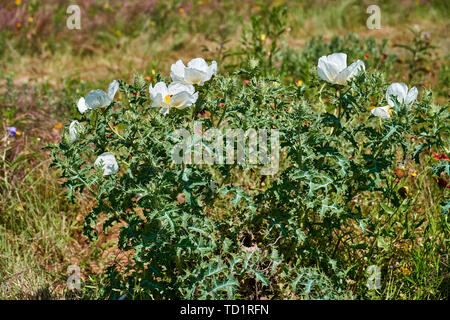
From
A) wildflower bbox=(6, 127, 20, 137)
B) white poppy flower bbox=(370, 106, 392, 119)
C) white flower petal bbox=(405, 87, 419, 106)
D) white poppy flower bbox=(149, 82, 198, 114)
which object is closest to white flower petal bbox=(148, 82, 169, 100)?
white poppy flower bbox=(149, 82, 198, 114)

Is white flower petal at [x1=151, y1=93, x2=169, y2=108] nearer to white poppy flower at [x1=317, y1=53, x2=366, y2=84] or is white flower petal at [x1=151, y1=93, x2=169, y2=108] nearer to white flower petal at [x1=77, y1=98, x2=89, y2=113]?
white flower petal at [x1=77, y1=98, x2=89, y2=113]

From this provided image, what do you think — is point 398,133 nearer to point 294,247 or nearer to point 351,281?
point 294,247

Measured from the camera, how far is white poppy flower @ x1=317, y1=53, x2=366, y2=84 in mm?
1949

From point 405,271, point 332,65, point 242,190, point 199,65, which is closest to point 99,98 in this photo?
point 199,65

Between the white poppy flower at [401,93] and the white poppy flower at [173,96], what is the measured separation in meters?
0.82

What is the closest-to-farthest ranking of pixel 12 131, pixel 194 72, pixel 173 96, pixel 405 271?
pixel 173 96 → pixel 194 72 → pixel 405 271 → pixel 12 131

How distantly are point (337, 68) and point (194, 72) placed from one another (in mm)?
605

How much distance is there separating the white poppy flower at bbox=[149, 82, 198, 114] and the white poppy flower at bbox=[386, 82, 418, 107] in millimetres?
825

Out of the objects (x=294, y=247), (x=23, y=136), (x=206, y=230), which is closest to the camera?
(x=206, y=230)

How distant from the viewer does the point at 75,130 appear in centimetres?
191

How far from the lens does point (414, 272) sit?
86.4 inches

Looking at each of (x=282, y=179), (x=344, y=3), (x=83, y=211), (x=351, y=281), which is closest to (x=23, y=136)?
(x=83, y=211)

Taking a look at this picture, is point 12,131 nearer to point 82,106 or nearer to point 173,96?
point 82,106

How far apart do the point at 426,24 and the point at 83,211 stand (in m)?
5.36
